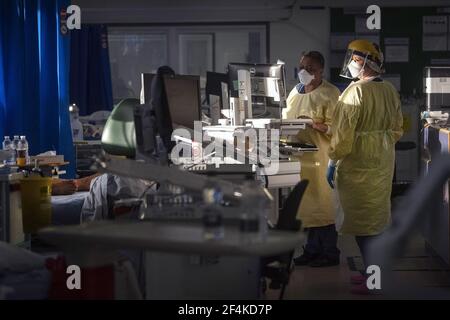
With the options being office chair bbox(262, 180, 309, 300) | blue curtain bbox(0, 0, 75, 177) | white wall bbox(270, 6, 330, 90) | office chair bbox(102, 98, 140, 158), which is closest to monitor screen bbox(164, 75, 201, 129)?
office chair bbox(102, 98, 140, 158)

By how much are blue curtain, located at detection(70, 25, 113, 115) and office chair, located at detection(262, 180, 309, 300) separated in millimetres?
5898

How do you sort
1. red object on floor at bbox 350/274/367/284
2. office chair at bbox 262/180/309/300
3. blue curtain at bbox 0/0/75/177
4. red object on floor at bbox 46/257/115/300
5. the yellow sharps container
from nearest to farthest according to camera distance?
1. red object on floor at bbox 46/257/115/300
2. office chair at bbox 262/180/309/300
3. red object on floor at bbox 350/274/367/284
4. the yellow sharps container
5. blue curtain at bbox 0/0/75/177

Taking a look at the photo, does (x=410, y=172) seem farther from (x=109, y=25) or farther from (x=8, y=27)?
(x=8, y=27)

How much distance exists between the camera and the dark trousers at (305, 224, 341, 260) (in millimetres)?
5918

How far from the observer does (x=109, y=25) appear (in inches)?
389

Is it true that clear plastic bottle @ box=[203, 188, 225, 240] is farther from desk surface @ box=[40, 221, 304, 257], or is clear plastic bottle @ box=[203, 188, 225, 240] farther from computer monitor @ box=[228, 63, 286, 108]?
computer monitor @ box=[228, 63, 286, 108]

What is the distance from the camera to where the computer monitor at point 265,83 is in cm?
591

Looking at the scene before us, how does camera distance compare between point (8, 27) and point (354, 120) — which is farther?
point (8, 27)

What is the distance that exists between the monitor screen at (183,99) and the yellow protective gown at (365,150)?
2.98 feet

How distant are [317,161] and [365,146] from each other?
0.95m
